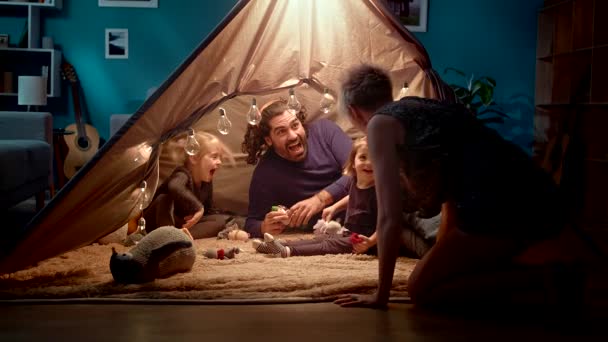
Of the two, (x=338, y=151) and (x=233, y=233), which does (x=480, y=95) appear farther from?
(x=233, y=233)

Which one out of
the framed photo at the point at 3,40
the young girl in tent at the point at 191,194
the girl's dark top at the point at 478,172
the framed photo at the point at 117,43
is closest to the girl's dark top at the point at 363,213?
the young girl in tent at the point at 191,194

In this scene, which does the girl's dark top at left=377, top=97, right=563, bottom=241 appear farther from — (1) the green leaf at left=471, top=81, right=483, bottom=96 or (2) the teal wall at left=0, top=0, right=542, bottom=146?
(2) the teal wall at left=0, top=0, right=542, bottom=146

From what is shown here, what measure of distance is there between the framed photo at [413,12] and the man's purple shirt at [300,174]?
2279mm

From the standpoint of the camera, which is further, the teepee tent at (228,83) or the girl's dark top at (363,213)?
the girl's dark top at (363,213)

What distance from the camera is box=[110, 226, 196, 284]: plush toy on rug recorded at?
2.48 metres

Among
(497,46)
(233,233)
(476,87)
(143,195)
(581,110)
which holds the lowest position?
(233,233)

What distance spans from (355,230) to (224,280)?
934 millimetres

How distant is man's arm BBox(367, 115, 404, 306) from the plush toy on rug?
86cm

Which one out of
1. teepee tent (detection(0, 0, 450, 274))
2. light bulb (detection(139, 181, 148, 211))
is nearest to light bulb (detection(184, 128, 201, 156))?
teepee tent (detection(0, 0, 450, 274))

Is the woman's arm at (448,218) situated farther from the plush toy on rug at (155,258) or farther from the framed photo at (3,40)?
the framed photo at (3,40)

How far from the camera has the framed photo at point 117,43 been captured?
5707mm

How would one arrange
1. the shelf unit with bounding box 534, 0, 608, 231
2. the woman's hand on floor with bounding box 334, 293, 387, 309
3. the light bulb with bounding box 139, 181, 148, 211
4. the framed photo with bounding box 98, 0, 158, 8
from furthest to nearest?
the framed photo with bounding box 98, 0, 158, 8 → the shelf unit with bounding box 534, 0, 608, 231 → the light bulb with bounding box 139, 181, 148, 211 → the woman's hand on floor with bounding box 334, 293, 387, 309

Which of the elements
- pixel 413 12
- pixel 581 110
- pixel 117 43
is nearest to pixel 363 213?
pixel 581 110

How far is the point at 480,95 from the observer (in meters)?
5.42
